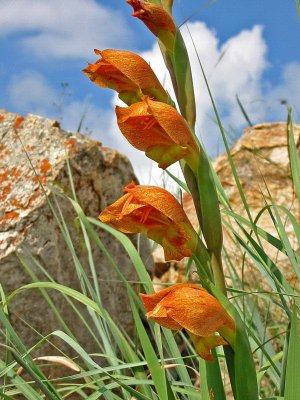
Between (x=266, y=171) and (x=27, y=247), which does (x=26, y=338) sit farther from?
(x=266, y=171)

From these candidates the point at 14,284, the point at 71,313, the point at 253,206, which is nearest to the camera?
the point at 14,284

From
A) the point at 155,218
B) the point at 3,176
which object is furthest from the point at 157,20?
the point at 3,176

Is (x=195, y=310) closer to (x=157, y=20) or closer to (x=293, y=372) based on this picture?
(x=293, y=372)

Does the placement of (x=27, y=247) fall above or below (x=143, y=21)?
below

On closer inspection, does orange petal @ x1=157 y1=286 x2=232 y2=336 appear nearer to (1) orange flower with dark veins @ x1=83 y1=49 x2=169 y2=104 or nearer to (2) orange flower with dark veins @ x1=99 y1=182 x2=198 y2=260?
(2) orange flower with dark veins @ x1=99 y1=182 x2=198 y2=260

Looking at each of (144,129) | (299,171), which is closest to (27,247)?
(299,171)

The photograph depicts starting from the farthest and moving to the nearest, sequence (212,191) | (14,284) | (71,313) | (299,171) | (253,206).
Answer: (253,206), (71,313), (14,284), (299,171), (212,191)
